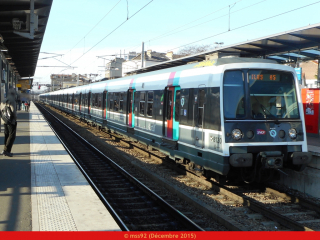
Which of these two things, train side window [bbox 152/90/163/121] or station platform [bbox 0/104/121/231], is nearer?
station platform [bbox 0/104/121/231]

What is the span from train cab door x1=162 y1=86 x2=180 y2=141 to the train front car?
2586 mm

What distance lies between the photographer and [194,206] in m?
8.05

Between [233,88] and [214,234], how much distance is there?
3.44m

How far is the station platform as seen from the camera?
5836mm

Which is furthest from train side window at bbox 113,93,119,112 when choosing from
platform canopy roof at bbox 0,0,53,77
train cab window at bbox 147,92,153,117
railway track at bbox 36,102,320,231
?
railway track at bbox 36,102,320,231

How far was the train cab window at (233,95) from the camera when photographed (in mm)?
8523

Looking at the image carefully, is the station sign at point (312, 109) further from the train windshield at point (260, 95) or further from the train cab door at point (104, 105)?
the train cab door at point (104, 105)

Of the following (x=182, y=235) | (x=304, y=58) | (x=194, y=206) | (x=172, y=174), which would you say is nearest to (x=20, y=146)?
(x=172, y=174)

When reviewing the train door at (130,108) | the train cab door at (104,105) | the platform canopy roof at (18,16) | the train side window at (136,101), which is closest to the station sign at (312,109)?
the train side window at (136,101)

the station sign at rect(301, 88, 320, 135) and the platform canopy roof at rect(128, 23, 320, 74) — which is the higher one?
the platform canopy roof at rect(128, 23, 320, 74)

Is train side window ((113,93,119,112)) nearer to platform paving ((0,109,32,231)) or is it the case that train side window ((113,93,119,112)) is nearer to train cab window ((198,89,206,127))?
platform paving ((0,109,32,231))

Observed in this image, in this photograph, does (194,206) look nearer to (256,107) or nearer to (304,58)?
(256,107)

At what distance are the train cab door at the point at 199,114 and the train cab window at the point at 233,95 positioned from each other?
0.76 meters

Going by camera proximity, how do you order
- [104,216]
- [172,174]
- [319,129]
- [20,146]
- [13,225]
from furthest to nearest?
[20,146], [319,129], [172,174], [104,216], [13,225]
